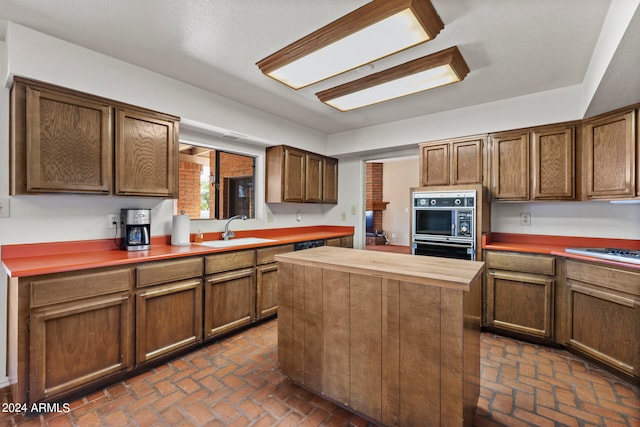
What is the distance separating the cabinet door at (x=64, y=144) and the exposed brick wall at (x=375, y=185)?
678cm

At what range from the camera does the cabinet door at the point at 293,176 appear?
3.90 meters

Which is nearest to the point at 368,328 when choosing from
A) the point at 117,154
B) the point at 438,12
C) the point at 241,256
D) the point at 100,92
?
the point at 241,256

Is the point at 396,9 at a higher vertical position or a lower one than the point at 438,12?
lower

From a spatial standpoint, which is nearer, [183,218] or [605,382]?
[605,382]

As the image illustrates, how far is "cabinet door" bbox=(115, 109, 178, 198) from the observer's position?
7.77ft

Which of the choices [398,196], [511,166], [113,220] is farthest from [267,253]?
[398,196]

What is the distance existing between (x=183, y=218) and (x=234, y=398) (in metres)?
1.68

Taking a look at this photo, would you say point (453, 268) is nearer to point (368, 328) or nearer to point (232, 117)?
point (368, 328)

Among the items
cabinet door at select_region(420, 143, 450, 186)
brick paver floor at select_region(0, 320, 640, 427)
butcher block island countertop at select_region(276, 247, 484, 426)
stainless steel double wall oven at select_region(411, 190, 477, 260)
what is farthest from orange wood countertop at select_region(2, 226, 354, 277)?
cabinet door at select_region(420, 143, 450, 186)

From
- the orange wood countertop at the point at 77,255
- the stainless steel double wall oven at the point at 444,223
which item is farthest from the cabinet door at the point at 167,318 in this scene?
the stainless steel double wall oven at the point at 444,223

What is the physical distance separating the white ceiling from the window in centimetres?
87

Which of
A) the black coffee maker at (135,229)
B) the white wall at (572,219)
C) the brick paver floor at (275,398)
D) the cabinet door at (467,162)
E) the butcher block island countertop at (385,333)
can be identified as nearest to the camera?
the butcher block island countertop at (385,333)

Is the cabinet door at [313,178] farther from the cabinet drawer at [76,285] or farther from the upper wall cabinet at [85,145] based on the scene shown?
the cabinet drawer at [76,285]

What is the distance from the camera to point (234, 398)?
77.0 inches
